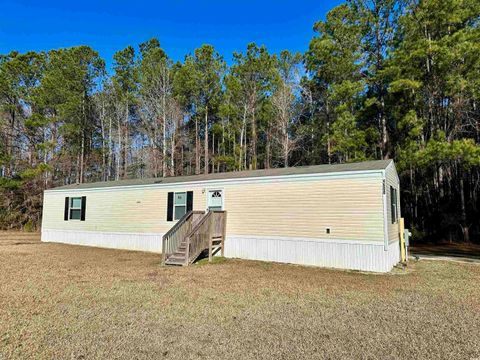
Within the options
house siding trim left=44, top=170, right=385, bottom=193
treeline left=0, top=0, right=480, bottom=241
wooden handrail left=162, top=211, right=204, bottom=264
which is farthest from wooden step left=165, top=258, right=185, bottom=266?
treeline left=0, top=0, right=480, bottom=241

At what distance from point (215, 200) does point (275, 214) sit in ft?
7.86

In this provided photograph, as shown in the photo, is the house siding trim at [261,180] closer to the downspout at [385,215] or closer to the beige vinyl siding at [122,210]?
the beige vinyl siding at [122,210]

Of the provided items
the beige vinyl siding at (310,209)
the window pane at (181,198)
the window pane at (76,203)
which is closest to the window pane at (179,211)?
the window pane at (181,198)

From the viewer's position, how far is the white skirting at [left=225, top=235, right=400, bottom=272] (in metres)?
8.32

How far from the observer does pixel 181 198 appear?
11945 mm

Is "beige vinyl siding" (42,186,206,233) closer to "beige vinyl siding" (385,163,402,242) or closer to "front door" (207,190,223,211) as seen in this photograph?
"front door" (207,190,223,211)

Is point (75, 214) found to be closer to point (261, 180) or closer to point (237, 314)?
point (261, 180)

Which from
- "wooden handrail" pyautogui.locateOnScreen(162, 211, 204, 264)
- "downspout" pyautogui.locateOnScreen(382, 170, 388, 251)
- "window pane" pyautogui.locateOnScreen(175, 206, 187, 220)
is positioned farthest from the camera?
"window pane" pyautogui.locateOnScreen(175, 206, 187, 220)

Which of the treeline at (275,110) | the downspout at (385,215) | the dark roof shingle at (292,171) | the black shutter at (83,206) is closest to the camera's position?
the downspout at (385,215)

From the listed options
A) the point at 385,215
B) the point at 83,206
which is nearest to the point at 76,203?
the point at 83,206

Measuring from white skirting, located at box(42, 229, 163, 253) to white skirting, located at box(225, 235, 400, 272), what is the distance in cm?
339

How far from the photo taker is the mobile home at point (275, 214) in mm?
8516

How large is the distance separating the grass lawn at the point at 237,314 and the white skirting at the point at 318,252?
0.58 meters

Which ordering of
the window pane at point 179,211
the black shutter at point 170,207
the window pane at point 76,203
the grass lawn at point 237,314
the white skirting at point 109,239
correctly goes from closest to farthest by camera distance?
the grass lawn at point 237,314 → the window pane at point 179,211 → the black shutter at point 170,207 → the white skirting at point 109,239 → the window pane at point 76,203
